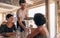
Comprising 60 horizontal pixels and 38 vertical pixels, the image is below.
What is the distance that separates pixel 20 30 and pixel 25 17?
0.22 meters

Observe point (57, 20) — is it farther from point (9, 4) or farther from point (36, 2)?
point (9, 4)

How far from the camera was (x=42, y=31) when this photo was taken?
1409 millimetres

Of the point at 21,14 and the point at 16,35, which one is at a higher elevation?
the point at 21,14

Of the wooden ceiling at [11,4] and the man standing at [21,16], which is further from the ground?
the wooden ceiling at [11,4]

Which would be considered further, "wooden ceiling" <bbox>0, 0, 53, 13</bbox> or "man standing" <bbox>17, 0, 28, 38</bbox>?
"man standing" <bbox>17, 0, 28, 38</bbox>

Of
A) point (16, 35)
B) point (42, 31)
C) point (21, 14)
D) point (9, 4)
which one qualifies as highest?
point (9, 4)

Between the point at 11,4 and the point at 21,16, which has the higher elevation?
the point at 11,4

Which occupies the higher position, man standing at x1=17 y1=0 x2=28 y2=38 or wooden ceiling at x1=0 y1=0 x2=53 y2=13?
wooden ceiling at x1=0 y1=0 x2=53 y2=13

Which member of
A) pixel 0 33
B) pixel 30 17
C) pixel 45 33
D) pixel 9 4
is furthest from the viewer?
pixel 30 17

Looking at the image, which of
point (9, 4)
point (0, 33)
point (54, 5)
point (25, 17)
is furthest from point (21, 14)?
point (54, 5)

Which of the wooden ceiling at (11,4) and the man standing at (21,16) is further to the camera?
the man standing at (21,16)

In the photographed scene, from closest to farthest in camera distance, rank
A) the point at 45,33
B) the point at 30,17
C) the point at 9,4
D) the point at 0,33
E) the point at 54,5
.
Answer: the point at 45,33 < the point at 0,33 < the point at 9,4 < the point at 30,17 < the point at 54,5

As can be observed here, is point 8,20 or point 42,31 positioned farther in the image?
point 8,20

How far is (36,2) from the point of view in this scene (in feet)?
7.98
